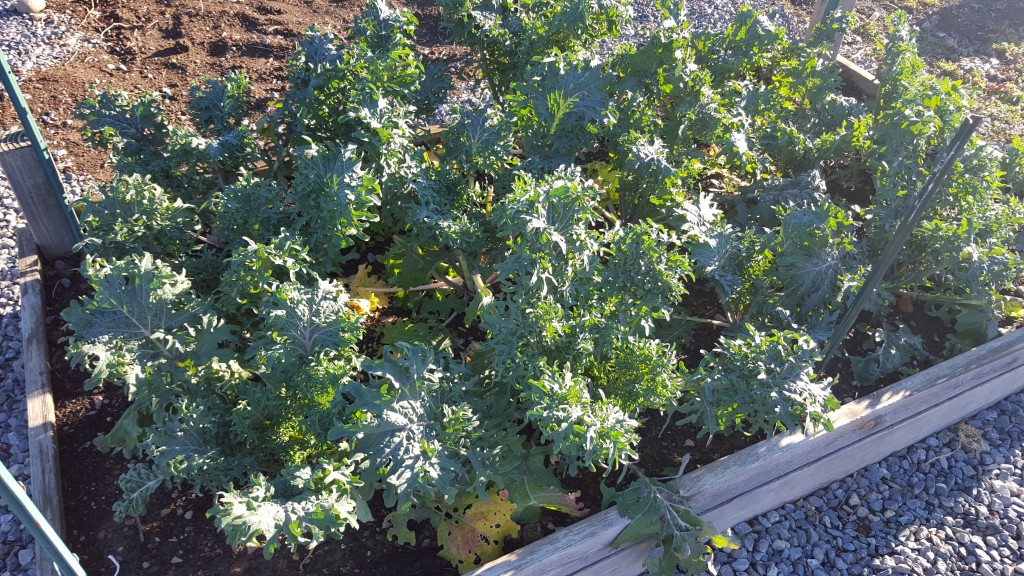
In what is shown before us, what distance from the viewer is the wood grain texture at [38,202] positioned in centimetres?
343

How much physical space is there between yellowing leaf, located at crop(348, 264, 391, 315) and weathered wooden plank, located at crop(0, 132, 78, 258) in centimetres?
145

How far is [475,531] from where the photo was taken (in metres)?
2.84

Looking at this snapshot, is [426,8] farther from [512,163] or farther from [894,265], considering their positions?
[894,265]

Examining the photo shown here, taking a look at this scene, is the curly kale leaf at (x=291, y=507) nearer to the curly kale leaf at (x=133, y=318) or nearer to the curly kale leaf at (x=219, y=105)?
the curly kale leaf at (x=133, y=318)

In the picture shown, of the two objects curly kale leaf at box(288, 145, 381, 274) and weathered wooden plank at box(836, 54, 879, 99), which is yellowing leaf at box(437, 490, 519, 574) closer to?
curly kale leaf at box(288, 145, 381, 274)

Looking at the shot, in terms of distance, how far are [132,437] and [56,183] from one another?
54.9 inches

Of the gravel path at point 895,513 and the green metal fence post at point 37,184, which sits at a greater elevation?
A: the green metal fence post at point 37,184

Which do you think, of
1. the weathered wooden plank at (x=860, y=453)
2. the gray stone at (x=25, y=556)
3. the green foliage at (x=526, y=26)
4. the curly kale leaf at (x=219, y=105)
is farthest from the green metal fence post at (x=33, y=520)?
the green foliage at (x=526, y=26)

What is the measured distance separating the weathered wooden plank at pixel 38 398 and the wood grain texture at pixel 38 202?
99 millimetres

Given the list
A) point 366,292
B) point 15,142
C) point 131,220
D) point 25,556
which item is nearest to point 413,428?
point 366,292

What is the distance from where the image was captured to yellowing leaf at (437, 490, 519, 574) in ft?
9.29

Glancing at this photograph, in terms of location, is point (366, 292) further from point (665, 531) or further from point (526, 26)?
point (665, 531)

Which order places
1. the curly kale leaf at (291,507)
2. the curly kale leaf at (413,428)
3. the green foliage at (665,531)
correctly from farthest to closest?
the green foliage at (665,531) < the curly kale leaf at (413,428) < the curly kale leaf at (291,507)

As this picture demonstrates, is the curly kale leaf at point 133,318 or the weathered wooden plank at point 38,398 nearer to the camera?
the curly kale leaf at point 133,318
